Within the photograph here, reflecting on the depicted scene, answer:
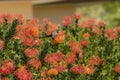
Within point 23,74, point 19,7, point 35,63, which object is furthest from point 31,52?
point 19,7

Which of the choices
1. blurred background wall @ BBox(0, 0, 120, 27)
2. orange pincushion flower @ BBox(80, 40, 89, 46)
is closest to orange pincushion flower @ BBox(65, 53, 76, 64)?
orange pincushion flower @ BBox(80, 40, 89, 46)

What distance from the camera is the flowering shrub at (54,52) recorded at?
14.5ft

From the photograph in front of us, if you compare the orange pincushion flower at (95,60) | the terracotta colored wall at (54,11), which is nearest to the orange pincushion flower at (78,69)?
the orange pincushion flower at (95,60)

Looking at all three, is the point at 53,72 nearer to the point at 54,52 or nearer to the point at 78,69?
the point at 78,69

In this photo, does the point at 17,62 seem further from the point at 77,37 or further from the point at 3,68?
the point at 77,37

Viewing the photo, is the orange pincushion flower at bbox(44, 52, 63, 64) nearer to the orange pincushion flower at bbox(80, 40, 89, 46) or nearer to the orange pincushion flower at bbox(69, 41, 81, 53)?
the orange pincushion flower at bbox(69, 41, 81, 53)

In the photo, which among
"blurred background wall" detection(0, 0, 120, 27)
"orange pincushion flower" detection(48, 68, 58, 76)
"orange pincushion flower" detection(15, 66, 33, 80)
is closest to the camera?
"orange pincushion flower" detection(15, 66, 33, 80)

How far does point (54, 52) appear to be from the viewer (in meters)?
4.89

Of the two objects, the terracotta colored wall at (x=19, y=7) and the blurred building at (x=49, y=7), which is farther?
the blurred building at (x=49, y=7)

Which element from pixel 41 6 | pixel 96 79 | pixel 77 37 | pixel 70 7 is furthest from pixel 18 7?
pixel 96 79

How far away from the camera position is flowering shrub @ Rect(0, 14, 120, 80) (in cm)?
441

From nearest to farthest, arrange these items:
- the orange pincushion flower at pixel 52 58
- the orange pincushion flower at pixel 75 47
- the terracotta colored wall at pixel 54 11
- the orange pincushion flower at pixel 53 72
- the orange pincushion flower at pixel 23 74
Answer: the orange pincushion flower at pixel 23 74
the orange pincushion flower at pixel 53 72
the orange pincushion flower at pixel 52 58
the orange pincushion flower at pixel 75 47
the terracotta colored wall at pixel 54 11

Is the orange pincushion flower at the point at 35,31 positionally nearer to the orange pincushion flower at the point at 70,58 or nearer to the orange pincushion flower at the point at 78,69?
the orange pincushion flower at the point at 70,58

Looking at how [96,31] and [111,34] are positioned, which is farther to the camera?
[96,31]
